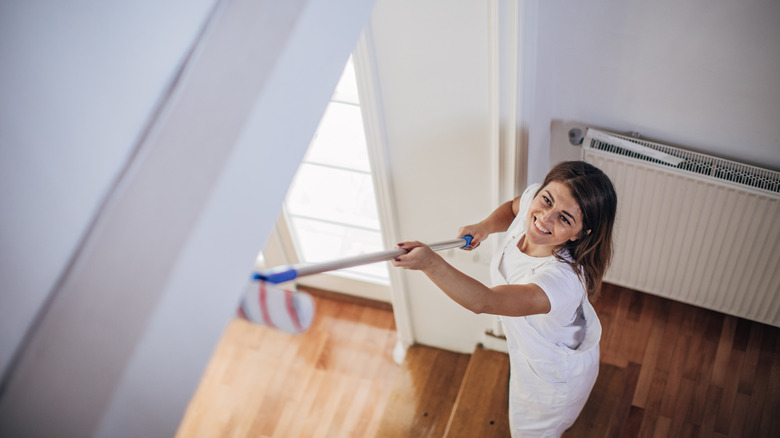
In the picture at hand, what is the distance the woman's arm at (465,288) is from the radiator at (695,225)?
820mm

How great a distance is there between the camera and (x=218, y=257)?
662 mm

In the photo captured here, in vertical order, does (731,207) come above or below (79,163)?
below

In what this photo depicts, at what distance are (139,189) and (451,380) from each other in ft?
7.02

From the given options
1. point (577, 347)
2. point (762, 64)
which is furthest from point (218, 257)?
point (762, 64)

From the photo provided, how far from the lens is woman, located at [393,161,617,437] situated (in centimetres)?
133

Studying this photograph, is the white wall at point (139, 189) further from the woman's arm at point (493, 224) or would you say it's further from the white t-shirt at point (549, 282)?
the woman's arm at point (493, 224)

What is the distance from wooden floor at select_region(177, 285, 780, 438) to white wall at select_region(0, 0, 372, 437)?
1741 mm

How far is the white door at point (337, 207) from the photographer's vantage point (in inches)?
87.3

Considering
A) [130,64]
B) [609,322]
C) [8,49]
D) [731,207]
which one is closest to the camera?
[8,49]

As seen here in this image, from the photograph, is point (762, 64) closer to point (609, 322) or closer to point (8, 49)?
point (609, 322)

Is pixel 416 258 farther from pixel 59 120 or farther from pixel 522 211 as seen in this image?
pixel 59 120

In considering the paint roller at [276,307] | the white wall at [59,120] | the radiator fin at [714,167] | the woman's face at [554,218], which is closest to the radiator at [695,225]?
the radiator fin at [714,167]

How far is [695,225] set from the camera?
202 centimetres

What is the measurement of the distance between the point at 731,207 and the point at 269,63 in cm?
171
